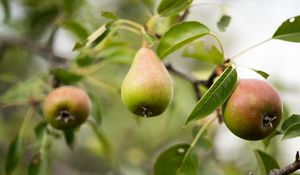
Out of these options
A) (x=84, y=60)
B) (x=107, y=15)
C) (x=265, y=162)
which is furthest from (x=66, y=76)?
(x=265, y=162)

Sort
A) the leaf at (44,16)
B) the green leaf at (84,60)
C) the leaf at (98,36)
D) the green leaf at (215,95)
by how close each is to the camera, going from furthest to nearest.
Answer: the leaf at (44,16), the green leaf at (84,60), the leaf at (98,36), the green leaf at (215,95)

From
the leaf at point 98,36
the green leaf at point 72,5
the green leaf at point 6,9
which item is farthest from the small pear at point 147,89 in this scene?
the green leaf at point 6,9

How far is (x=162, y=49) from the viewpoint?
4.57ft

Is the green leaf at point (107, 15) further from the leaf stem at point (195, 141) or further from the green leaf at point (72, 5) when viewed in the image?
the green leaf at point (72, 5)

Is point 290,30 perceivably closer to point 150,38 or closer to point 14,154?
point 150,38

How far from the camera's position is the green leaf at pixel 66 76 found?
1.75 metres

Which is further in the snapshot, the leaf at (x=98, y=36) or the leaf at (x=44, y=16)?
the leaf at (x=44, y=16)

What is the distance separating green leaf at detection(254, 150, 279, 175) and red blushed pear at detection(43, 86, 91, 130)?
1.76 ft

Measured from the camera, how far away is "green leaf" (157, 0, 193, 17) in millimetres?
1482

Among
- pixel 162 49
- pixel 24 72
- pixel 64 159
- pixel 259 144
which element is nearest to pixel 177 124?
pixel 64 159

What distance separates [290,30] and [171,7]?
14.0 inches

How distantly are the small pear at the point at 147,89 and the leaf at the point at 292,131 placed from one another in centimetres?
31

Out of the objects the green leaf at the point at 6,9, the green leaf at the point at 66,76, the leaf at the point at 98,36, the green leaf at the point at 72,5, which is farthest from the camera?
the green leaf at the point at 6,9

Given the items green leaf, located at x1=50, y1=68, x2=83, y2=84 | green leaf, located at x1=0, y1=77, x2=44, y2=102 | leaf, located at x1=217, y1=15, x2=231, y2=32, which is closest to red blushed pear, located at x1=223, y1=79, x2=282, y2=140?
leaf, located at x1=217, y1=15, x2=231, y2=32
